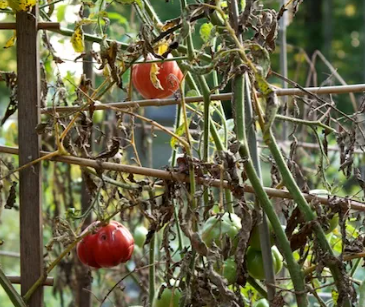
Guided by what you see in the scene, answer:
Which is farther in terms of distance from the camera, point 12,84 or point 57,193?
point 57,193

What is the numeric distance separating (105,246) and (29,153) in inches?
7.9

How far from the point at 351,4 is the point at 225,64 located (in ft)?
33.8

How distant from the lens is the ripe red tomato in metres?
0.96

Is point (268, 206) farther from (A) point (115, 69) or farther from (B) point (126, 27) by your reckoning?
(B) point (126, 27)

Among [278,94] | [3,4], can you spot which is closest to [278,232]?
[278,94]

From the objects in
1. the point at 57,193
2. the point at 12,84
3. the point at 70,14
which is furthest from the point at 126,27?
the point at 12,84

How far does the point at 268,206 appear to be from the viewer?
72cm

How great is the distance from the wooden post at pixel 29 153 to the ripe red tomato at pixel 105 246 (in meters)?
0.15

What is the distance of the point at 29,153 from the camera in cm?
82

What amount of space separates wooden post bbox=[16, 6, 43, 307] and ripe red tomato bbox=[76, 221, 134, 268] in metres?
0.15

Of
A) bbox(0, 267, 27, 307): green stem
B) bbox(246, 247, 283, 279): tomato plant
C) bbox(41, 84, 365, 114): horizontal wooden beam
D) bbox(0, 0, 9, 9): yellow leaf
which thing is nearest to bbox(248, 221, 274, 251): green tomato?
bbox(246, 247, 283, 279): tomato plant

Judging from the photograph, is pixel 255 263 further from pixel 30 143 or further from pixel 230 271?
pixel 30 143

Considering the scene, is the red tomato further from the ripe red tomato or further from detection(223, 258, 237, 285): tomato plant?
detection(223, 258, 237, 285): tomato plant

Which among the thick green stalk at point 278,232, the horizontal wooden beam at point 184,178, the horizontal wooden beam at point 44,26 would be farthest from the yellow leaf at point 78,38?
the thick green stalk at point 278,232
